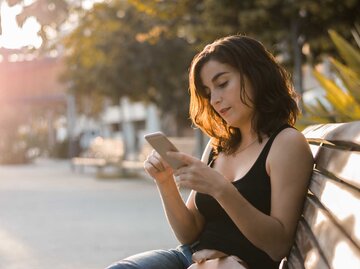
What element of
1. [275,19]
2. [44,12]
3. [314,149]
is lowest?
[314,149]

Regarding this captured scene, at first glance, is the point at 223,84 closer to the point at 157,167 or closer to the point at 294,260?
the point at 157,167

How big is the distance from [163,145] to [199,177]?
0.60 ft

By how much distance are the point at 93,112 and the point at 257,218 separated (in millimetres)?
42610

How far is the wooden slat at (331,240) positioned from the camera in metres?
1.52

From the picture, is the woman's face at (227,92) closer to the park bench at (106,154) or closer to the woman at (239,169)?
the woman at (239,169)

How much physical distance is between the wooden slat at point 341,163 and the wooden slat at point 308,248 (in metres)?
0.20

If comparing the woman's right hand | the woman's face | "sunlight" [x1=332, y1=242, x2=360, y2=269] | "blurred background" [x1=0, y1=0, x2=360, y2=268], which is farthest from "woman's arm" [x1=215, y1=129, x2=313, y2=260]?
"blurred background" [x1=0, y1=0, x2=360, y2=268]

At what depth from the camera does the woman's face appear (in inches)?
99.8

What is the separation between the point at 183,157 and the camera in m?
2.22

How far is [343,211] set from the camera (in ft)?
5.63

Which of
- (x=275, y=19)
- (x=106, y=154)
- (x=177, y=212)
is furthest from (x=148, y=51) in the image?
(x=177, y=212)

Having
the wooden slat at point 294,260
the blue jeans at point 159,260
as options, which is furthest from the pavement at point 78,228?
the wooden slat at point 294,260

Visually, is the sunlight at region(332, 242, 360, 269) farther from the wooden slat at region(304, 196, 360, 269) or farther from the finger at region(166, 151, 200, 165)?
the finger at region(166, 151, 200, 165)

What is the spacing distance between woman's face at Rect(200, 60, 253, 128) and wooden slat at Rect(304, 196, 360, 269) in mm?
435
